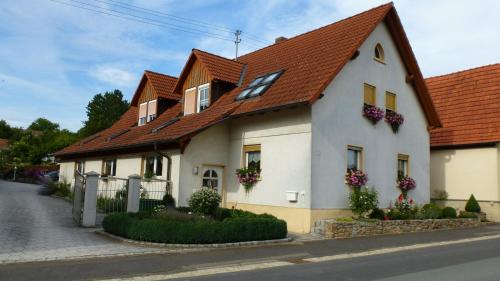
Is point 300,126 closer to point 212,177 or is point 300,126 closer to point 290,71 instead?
point 290,71

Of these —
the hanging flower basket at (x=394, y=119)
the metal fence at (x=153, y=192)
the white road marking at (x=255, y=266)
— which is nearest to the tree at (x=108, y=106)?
the metal fence at (x=153, y=192)

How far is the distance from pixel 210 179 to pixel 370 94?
744 cm

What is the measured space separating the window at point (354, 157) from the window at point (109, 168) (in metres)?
12.8

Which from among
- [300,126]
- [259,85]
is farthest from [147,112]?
[300,126]

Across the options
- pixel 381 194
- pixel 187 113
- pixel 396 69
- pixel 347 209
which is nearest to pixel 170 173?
pixel 187 113

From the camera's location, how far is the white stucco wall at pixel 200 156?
62.0 ft

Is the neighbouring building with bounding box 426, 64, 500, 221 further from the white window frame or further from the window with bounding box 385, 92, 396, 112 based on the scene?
the white window frame

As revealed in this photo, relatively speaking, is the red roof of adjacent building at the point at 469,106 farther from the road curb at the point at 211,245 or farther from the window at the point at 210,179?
the road curb at the point at 211,245

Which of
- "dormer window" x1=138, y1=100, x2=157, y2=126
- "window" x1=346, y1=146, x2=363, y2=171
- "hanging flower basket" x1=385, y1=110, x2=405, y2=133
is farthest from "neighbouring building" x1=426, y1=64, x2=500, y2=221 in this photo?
"dormer window" x1=138, y1=100, x2=157, y2=126

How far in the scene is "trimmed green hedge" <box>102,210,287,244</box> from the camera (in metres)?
12.9

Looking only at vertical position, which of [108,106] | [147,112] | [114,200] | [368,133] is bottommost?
[114,200]

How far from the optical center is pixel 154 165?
2098 cm

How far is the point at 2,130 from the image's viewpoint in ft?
336

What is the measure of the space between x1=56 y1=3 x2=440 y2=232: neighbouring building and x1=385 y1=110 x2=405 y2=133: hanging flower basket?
251 mm
